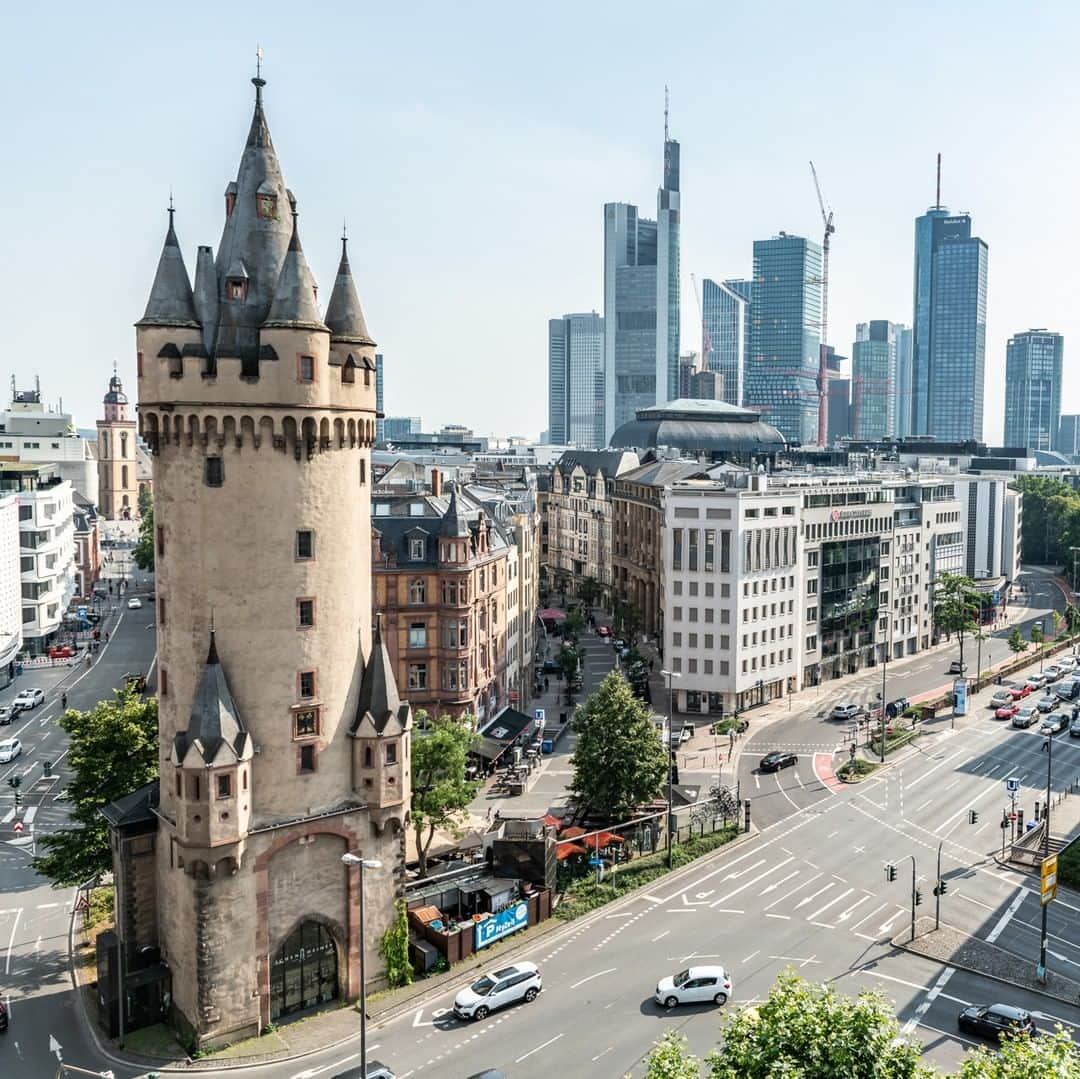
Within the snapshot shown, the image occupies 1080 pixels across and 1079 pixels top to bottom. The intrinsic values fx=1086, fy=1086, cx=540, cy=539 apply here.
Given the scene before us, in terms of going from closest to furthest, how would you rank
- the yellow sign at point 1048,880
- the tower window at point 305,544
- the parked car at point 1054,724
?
the tower window at point 305,544 → the yellow sign at point 1048,880 → the parked car at point 1054,724

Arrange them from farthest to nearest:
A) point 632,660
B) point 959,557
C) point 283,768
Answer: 1. point 959,557
2. point 632,660
3. point 283,768

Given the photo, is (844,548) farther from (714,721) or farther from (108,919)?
(108,919)

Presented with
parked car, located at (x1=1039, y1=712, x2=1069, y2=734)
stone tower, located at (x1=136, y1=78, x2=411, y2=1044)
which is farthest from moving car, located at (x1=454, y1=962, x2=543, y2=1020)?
parked car, located at (x1=1039, y1=712, x2=1069, y2=734)

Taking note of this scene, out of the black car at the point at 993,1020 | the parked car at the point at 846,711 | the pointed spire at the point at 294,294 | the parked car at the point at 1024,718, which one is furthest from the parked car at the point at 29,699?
the parked car at the point at 1024,718

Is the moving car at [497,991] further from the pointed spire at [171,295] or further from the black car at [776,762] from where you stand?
the black car at [776,762]

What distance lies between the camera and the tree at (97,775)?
205 ft

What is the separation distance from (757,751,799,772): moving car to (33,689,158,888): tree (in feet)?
180

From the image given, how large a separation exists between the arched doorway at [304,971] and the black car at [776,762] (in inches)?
2089

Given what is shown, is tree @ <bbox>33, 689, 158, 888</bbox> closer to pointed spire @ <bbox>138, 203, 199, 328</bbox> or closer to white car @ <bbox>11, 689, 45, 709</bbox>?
pointed spire @ <bbox>138, 203, 199, 328</bbox>

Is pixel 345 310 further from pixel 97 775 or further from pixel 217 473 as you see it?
pixel 97 775

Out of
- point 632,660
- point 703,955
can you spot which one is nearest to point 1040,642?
point 632,660

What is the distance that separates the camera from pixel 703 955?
2379 inches

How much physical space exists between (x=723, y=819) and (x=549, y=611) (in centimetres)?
9402

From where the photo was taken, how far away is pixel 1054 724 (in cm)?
11244
